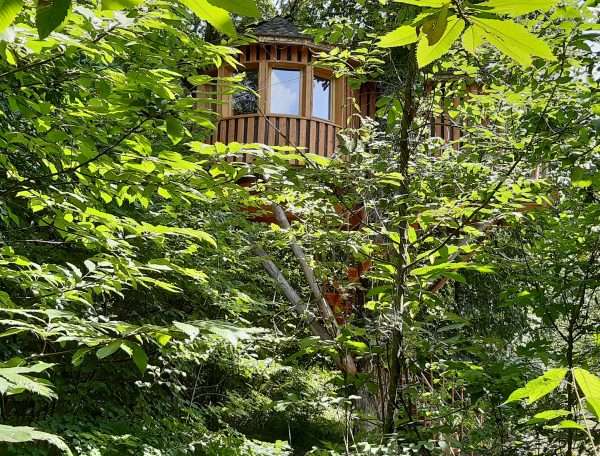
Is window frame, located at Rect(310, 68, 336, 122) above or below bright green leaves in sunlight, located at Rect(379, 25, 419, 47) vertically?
above

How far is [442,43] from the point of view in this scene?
719 millimetres

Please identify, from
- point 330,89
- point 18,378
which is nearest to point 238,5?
point 18,378

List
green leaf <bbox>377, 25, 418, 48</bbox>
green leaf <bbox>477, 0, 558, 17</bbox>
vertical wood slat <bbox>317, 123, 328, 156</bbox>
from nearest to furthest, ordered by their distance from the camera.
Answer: green leaf <bbox>477, 0, 558, 17</bbox> < green leaf <bbox>377, 25, 418, 48</bbox> < vertical wood slat <bbox>317, 123, 328, 156</bbox>

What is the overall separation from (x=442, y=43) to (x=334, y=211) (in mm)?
2976

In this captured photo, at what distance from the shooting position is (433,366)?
9.42ft

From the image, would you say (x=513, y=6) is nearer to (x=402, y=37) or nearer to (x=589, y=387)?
(x=402, y=37)

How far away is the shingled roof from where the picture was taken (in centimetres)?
977

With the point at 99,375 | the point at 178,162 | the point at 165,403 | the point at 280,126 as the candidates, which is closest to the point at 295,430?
the point at 165,403

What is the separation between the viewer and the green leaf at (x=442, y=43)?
0.70m

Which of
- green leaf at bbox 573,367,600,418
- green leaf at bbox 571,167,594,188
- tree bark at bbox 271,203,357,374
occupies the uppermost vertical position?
green leaf at bbox 571,167,594,188

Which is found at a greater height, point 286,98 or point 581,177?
point 286,98

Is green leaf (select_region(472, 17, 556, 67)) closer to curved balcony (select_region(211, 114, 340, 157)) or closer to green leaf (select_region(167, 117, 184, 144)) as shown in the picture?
green leaf (select_region(167, 117, 184, 144))

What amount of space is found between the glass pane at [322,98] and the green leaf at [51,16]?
960 centimetres

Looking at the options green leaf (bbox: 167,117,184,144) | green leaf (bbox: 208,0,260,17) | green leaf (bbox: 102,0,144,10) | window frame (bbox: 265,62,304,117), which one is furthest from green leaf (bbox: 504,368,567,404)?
window frame (bbox: 265,62,304,117)
